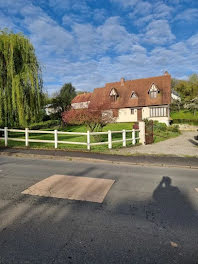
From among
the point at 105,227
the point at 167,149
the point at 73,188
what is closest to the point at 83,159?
the point at 73,188

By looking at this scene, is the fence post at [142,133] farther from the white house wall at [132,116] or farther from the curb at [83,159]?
the white house wall at [132,116]

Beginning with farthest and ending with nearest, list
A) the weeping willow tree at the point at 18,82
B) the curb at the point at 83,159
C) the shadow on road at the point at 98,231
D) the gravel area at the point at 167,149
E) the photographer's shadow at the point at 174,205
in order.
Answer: the weeping willow tree at the point at 18,82 → the gravel area at the point at 167,149 → the curb at the point at 83,159 → the photographer's shadow at the point at 174,205 → the shadow on road at the point at 98,231

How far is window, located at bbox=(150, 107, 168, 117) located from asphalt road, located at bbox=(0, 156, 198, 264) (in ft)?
95.0

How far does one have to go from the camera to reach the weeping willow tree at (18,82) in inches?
534

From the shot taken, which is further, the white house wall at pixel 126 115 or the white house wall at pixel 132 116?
the white house wall at pixel 126 115

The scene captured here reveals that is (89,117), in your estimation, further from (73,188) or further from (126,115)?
(126,115)

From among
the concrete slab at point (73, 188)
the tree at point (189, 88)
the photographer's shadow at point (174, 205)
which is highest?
the tree at point (189, 88)

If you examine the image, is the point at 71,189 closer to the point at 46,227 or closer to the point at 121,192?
the point at 121,192

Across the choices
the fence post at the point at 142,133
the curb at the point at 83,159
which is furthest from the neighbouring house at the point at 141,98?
the curb at the point at 83,159

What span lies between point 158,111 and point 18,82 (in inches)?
1011

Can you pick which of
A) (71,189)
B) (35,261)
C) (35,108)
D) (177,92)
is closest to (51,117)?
(35,108)

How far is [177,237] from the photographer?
2.74 meters

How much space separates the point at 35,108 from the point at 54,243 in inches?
531

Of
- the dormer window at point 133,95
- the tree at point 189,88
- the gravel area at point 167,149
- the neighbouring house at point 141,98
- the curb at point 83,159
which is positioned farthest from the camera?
the tree at point 189,88
